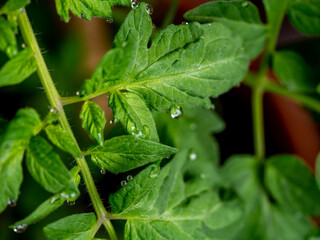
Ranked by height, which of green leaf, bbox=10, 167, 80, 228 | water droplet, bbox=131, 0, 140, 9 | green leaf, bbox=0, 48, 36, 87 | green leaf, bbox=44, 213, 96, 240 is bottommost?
green leaf, bbox=44, 213, 96, 240

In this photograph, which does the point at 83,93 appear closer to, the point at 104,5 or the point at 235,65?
the point at 104,5

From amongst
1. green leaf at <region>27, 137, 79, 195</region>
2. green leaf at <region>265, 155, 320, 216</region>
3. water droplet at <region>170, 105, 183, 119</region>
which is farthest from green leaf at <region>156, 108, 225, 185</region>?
green leaf at <region>27, 137, 79, 195</region>

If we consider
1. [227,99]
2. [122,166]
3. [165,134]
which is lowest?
[227,99]

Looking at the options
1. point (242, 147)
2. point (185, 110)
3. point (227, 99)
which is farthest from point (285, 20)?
point (185, 110)

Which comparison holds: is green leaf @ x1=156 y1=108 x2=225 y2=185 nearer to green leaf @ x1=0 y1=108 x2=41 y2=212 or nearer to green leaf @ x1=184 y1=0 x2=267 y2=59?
green leaf @ x1=184 y1=0 x2=267 y2=59

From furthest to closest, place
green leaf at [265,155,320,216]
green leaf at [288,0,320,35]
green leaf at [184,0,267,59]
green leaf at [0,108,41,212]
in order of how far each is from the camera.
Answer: green leaf at [265,155,320,216], green leaf at [288,0,320,35], green leaf at [184,0,267,59], green leaf at [0,108,41,212]

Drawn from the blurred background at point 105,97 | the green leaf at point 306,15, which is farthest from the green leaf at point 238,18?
the blurred background at point 105,97
